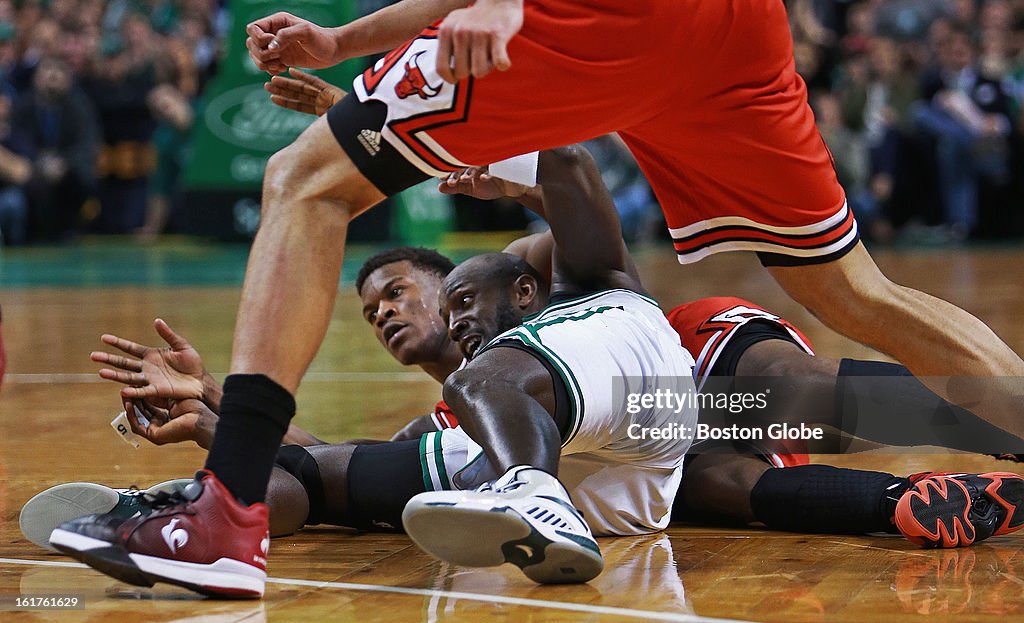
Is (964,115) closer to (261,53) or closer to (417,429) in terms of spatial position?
(417,429)

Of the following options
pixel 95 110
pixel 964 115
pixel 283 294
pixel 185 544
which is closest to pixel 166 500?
pixel 185 544

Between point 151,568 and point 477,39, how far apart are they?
941mm

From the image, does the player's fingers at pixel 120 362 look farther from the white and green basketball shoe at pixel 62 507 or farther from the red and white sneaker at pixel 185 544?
the red and white sneaker at pixel 185 544

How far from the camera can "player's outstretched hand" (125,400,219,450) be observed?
293 cm

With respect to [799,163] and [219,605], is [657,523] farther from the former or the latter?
[219,605]

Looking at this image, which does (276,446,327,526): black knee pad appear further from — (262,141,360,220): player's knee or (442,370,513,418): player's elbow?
(262,141,360,220): player's knee

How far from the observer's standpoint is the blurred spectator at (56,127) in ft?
44.5

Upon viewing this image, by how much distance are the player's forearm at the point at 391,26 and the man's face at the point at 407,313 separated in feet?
2.66

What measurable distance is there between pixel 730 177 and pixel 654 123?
20 centimetres

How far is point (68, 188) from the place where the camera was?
46.5 feet

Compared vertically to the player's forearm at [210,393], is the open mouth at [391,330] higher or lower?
higher

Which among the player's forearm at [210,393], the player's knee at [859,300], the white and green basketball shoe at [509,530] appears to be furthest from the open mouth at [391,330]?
the white and green basketball shoe at [509,530]

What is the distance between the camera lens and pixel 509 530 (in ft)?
7.13

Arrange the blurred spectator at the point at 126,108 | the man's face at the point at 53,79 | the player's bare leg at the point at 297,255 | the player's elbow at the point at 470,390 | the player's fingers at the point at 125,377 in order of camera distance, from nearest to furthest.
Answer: the player's bare leg at the point at 297,255 → the player's elbow at the point at 470,390 → the player's fingers at the point at 125,377 → the man's face at the point at 53,79 → the blurred spectator at the point at 126,108
